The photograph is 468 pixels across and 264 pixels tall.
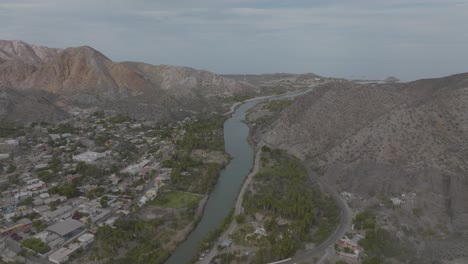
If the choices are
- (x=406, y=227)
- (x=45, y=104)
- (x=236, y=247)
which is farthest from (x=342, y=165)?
(x=45, y=104)

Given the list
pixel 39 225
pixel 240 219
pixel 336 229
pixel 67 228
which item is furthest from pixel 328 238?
pixel 39 225

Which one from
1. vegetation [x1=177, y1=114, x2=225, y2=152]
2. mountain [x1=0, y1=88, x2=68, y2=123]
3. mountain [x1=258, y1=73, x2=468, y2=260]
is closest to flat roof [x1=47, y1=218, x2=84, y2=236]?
vegetation [x1=177, y1=114, x2=225, y2=152]

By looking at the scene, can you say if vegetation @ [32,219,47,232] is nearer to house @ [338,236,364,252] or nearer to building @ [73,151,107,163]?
building @ [73,151,107,163]

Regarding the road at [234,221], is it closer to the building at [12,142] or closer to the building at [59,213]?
the building at [59,213]

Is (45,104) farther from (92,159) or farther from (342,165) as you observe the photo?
(342,165)

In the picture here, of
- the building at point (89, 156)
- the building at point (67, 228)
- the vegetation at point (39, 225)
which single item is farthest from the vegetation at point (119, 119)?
the building at point (67, 228)

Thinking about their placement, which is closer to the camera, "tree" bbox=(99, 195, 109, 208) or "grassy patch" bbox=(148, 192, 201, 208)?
"tree" bbox=(99, 195, 109, 208)
